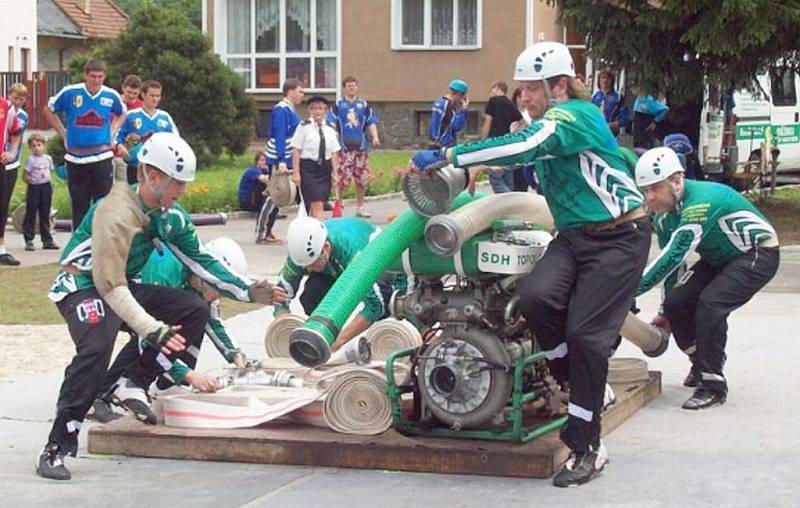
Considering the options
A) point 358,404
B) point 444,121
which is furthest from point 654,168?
point 444,121

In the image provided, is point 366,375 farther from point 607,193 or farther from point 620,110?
point 620,110

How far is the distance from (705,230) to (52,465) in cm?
368

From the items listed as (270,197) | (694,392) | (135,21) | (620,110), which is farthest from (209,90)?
(694,392)

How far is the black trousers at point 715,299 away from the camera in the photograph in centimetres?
919

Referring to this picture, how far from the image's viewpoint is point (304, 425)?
831 centimetres

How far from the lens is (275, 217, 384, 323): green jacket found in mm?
9430

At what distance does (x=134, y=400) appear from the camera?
8383 mm

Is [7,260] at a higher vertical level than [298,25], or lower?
lower

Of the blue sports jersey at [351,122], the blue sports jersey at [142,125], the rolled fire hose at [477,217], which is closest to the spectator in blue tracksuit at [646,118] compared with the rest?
the blue sports jersey at [351,122]

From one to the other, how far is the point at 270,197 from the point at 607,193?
430 inches

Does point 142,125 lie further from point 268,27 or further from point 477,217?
point 268,27

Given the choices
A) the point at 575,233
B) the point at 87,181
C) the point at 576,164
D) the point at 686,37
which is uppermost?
the point at 686,37

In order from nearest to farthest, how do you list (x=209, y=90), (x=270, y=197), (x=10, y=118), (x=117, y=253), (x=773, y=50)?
1. (x=117, y=253)
2. (x=10, y=118)
3. (x=270, y=197)
4. (x=773, y=50)
5. (x=209, y=90)

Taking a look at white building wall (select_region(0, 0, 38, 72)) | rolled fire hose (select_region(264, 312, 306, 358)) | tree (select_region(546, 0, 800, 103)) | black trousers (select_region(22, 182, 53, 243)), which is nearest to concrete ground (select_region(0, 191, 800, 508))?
rolled fire hose (select_region(264, 312, 306, 358))
